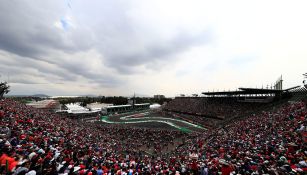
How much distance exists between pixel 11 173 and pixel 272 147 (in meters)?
15.4

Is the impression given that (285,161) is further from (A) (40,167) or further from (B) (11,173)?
(B) (11,173)

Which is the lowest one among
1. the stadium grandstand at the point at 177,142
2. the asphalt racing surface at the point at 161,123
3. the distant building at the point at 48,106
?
the asphalt racing surface at the point at 161,123

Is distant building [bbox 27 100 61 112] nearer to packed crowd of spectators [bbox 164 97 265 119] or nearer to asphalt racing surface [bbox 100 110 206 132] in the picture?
asphalt racing surface [bbox 100 110 206 132]

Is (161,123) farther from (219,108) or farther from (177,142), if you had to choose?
(219,108)

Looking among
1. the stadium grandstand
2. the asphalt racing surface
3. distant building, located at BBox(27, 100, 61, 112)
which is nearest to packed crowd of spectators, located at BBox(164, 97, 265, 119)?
the stadium grandstand

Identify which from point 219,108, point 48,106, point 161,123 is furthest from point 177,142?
point 48,106

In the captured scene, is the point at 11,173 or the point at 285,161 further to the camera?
the point at 285,161

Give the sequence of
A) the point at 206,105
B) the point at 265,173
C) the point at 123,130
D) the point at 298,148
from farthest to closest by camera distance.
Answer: the point at 206,105, the point at 123,130, the point at 298,148, the point at 265,173

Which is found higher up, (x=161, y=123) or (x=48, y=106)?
(x=48, y=106)

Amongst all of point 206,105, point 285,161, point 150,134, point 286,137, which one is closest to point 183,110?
point 206,105

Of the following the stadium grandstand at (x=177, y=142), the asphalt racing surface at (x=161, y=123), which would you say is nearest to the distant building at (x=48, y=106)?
the stadium grandstand at (x=177, y=142)

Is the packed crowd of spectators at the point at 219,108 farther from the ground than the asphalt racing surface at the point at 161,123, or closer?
farther from the ground

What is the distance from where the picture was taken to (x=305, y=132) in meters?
11.4

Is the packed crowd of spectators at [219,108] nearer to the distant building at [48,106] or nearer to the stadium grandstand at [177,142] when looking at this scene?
the stadium grandstand at [177,142]
